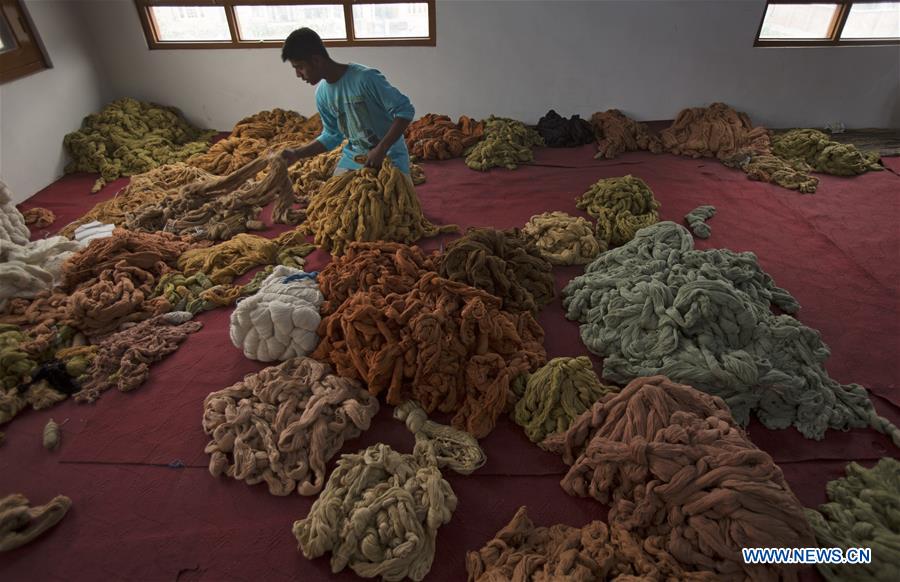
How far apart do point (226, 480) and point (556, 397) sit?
1175mm

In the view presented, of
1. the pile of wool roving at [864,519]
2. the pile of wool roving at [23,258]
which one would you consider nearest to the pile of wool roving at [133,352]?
the pile of wool roving at [23,258]

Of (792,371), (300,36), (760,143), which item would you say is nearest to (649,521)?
(792,371)

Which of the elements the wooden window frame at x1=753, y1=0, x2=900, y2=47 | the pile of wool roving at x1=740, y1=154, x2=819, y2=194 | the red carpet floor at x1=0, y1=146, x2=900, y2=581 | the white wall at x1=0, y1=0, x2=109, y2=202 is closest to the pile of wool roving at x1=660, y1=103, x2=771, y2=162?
the pile of wool roving at x1=740, y1=154, x2=819, y2=194

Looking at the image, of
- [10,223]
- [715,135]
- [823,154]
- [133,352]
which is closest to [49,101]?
[10,223]

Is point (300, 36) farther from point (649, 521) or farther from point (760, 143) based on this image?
point (760, 143)

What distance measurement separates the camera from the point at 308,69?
269 cm

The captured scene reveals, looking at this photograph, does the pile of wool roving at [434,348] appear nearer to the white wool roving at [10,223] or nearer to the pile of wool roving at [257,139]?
the white wool roving at [10,223]

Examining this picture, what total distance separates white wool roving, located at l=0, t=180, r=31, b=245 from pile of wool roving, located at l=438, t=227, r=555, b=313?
2.48 meters

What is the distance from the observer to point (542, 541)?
1464mm

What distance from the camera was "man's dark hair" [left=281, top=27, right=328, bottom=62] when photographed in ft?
8.34

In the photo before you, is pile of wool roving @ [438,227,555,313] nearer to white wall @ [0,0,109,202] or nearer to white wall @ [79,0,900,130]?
white wall @ [79,0,900,130]

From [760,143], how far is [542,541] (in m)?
4.28

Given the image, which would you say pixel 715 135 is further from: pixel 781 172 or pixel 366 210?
pixel 366 210

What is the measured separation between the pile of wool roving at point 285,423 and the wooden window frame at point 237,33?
12.2 feet
